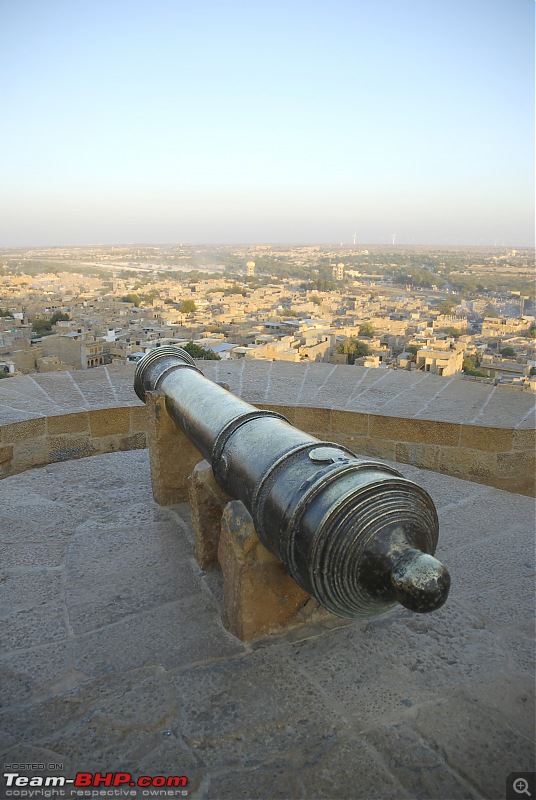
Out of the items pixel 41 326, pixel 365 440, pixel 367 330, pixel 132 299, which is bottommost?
pixel 367 330

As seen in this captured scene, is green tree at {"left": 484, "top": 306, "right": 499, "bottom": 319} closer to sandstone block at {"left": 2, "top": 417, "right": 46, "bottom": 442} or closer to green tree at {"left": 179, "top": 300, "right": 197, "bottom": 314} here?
green tree at {"left": 179, "top": 300, "right": 197, "bottom": 314}

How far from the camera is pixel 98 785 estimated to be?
1.32 metres

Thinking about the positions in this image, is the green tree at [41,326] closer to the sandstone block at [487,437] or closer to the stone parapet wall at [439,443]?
the stone parapet wall at [439,443]

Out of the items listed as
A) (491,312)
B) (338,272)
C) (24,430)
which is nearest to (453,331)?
(491,312)

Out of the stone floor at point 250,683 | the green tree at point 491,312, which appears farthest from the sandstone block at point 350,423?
the green tree at point 491,312

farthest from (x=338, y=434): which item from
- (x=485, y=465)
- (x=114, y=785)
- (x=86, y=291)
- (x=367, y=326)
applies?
(x=86, y=291)

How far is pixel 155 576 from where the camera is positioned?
2.19 metres

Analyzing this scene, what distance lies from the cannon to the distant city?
3.20 m

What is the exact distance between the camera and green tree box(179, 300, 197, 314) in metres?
49.8

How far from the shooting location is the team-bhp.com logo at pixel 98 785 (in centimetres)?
130

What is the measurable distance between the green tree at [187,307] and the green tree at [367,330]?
54.1ft

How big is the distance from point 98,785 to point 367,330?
119 ft

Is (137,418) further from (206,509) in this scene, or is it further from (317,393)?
(206,509)

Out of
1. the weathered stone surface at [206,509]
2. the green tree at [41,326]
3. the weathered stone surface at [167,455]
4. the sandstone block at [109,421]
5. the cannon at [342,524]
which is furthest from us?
the green tree at [41,326]
